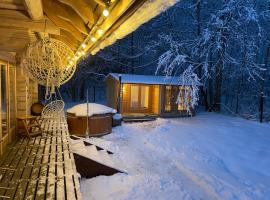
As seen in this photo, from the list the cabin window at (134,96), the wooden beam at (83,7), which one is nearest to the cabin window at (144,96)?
the cabin window at (134,96)

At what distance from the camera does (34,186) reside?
3598 millimetres

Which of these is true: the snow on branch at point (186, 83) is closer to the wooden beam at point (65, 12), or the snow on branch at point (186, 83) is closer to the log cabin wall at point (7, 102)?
the log cabin wall at point (7, 102)

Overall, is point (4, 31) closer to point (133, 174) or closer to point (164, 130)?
point (133, 174)

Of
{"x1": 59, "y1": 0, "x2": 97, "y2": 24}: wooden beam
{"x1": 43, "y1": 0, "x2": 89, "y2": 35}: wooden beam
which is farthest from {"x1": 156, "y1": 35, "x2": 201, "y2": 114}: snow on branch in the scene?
{"x1": 59, "y1": 0, "x2": 97, "y2": 24}: wooden beam

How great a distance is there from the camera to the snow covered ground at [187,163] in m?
5.48

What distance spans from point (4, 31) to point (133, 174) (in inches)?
165

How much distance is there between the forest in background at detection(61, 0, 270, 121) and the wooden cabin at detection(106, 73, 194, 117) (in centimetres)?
98

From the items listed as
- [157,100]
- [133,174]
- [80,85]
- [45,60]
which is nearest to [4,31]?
[45,60]

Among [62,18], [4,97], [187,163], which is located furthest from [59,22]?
[187,163]

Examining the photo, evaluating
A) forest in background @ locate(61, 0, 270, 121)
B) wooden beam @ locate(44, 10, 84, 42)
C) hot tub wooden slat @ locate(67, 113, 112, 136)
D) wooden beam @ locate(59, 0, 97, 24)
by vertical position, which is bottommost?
hot tub wooden slat @ locate(67, 113, 112, 136)

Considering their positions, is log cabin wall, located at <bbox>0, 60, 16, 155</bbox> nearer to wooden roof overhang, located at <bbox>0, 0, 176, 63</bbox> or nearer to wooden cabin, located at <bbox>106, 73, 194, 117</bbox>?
wooden roof overhang, located at <bbox>0, 0, 176, 63</bbox>

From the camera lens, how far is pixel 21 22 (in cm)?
329

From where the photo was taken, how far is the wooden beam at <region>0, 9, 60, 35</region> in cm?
316

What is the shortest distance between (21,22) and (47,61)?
846 mm
